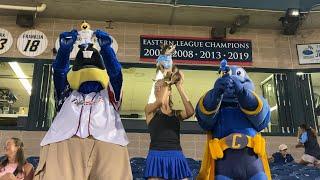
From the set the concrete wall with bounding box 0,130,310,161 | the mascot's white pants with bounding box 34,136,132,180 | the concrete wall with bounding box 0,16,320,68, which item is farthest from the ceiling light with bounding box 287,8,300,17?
the mascot's white pants with bounding box 34,136,132,180

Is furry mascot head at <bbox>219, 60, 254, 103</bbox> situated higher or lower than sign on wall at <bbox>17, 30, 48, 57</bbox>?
lower

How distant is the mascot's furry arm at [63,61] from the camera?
8.28 feet

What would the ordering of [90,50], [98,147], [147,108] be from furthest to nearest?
[147,108] < [90,50] < [98,147]

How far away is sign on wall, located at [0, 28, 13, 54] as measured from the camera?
702 centimetres

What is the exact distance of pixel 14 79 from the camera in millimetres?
8367

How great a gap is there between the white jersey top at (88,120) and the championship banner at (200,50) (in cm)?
485

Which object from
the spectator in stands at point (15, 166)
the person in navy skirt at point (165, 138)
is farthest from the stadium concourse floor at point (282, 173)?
the person in navy skirt at point (165, 138)

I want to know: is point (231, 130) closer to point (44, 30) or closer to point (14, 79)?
point (44, 30)

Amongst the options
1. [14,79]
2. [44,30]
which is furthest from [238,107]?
[14,79]

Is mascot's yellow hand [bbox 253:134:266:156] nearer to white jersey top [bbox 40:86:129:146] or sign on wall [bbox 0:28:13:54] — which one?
white jersey top [bbox 40:86:129:146]

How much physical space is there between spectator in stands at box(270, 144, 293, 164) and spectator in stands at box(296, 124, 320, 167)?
21cm

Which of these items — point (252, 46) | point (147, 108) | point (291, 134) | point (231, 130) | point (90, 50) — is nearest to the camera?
point (90, 50)

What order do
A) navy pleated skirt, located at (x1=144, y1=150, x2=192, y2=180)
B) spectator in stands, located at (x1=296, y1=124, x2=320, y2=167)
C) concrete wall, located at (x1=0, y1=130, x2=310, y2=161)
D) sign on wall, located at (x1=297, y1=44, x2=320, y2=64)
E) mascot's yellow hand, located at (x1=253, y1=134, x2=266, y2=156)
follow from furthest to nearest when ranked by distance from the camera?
sign on wall, located at (x1=297, y1=44, x2=320, y2=64), concrete wall, located at (x1=0, y1=130, x2=310, y2=161), spectator in stands, located at (x1=296, y1=124, x2=320, y2=167), navy pleated skirt, located at (x1=144, y1=150, x2=192, y2=180), mascot's yellow hand, located at (x1=253, y1=134, x2=266, y2=156)

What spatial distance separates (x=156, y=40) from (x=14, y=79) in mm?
3157
